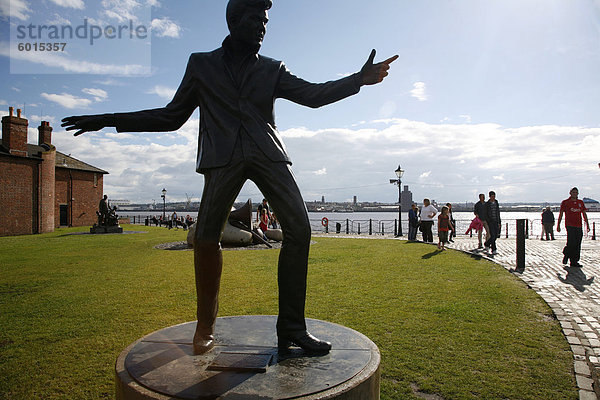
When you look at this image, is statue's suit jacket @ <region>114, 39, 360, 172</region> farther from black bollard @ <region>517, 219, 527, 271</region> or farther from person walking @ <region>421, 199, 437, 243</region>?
person walking @ <region>421, 199, 437, 243</region>

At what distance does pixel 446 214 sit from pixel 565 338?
31.7 ft

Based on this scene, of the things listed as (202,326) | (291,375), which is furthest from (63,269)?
(291,375)

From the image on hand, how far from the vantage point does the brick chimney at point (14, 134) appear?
26.1 meters

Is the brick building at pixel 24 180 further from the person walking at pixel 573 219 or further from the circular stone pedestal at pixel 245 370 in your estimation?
the person walking at pixel 573 219

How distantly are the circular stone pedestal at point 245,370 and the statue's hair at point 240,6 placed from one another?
2.51 m

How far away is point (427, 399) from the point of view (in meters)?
3.21

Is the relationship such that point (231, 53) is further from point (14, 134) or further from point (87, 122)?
point (14, 134)

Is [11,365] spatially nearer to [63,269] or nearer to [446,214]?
[63,269]

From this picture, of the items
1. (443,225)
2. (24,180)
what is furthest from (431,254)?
(24,180)

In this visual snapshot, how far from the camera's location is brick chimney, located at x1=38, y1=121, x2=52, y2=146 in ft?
107

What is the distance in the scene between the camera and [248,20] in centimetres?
301

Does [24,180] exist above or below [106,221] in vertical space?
above

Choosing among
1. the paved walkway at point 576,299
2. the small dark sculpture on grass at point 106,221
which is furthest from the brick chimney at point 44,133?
the paved walkway at point 576,299

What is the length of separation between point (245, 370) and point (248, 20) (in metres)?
2.51
